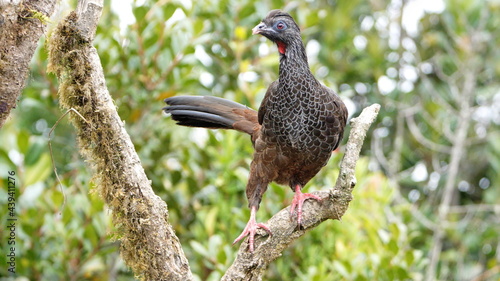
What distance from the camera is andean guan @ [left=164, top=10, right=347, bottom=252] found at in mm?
3654

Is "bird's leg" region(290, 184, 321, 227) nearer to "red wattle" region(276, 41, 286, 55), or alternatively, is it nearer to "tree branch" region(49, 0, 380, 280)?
"tree branch" region(49, 0, 380, 280)

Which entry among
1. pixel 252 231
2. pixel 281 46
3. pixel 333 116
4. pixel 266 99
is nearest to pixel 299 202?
pixel 252 231

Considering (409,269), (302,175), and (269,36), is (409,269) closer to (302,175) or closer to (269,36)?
(302,175)

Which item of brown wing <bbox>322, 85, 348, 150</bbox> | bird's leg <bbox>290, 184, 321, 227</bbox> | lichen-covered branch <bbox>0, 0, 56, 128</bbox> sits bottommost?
bird's leg <bbox>290, 184, 321, 227</bbox>

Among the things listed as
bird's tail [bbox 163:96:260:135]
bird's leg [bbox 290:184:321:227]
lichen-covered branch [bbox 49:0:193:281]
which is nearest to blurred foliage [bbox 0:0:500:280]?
lichen-covered branch [bbox 49:0:193:281]

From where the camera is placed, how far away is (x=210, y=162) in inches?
209

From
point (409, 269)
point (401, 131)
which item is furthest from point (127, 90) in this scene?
point (401, 131)

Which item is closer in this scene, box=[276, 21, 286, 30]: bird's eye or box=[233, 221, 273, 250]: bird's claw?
box=[233, 221, 273, 250]: bird's claw

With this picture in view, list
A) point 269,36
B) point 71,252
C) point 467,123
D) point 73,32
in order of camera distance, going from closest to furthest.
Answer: point 73,32, point 269,36, point 71,252, point 467,123

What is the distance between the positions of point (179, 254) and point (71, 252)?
6.75 feet

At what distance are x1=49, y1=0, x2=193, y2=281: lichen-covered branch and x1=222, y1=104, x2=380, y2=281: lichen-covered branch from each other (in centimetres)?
32

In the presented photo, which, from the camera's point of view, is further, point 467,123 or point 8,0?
point 467,123

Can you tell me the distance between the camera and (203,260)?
4.79 m

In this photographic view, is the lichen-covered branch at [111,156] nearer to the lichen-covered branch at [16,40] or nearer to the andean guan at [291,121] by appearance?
the lichen-covered branch at [16,40]
